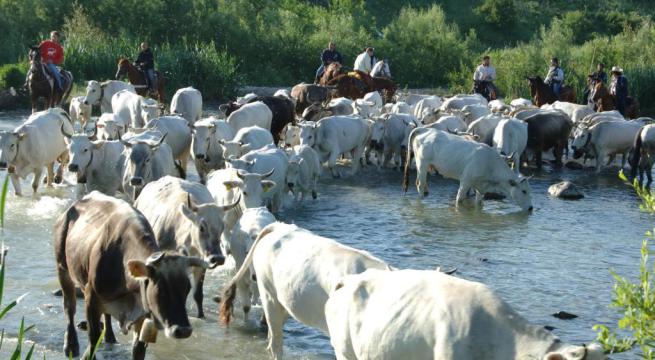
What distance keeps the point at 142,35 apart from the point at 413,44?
34.5 feet

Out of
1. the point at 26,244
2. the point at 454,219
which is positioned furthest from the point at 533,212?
the point at 26,244

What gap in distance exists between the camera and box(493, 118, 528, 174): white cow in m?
21.5

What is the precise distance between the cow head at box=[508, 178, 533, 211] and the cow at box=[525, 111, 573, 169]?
17.6 feet

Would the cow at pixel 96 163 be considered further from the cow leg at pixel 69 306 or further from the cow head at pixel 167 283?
the cow head at pixel 167 283

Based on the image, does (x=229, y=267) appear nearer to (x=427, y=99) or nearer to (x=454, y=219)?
(x=454, y=219)

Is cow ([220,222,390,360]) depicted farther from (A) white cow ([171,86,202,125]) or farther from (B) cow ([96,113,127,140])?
(A) white cow ([171,86,202,125])

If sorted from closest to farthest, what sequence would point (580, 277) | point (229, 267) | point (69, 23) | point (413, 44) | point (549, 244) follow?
1. point (229, 267)
2. point (580, 277)
3. point (549, 244)
4. point (69, 23)
5. point (413, 44)

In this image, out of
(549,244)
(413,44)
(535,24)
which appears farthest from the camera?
(535,24)

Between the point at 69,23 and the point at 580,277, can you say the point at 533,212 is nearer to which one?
the point at 580,277

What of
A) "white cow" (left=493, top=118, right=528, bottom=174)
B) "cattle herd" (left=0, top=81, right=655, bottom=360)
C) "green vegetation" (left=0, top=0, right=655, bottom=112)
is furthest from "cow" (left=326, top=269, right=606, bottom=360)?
"green vegetation" (left=0, top=0, right=655, bottom=112)

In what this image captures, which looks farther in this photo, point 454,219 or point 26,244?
point 454,219

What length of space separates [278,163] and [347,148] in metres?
4.74

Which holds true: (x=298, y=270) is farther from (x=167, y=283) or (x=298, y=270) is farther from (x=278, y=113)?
(x=278, y=113)

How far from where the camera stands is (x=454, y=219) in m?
17.5
